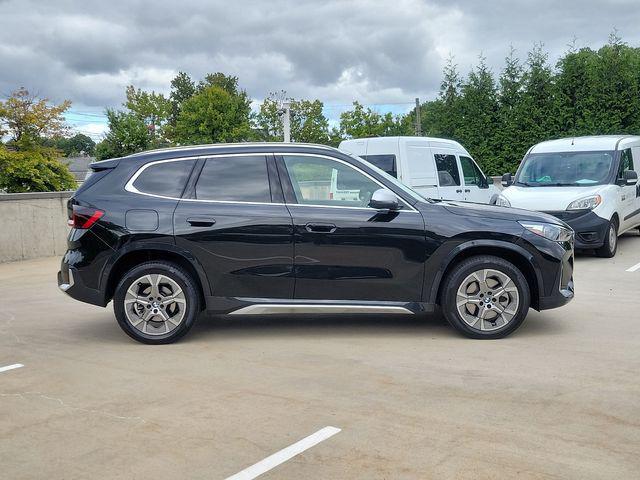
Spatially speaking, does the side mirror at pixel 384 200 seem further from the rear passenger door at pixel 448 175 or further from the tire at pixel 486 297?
the rear passenger door at pixel 448 175

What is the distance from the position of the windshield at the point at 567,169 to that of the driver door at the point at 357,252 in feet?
23.5

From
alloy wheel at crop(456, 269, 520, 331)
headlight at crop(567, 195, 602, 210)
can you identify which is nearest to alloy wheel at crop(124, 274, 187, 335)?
alloy wheel at crop(456, 269, 520, 331)

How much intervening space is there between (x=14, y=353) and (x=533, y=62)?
70.2 ft

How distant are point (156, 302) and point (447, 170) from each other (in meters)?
8.73

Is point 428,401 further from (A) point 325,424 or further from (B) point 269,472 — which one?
(B) point 269,472

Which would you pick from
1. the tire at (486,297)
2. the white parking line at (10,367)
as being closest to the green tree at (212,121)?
the tire at (486,297)

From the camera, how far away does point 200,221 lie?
6.37 m

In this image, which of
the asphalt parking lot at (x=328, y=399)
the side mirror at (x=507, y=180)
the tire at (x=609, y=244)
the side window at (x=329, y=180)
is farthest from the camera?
the side mirror at (x=507, y=180)

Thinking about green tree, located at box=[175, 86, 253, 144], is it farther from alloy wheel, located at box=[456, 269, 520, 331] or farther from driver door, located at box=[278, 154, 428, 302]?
alloy wheel, located at box=[456, 269, 520, 331]

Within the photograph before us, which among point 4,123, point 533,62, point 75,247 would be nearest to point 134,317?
point 75,247

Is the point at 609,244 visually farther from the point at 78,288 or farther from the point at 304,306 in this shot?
the point at 78,288

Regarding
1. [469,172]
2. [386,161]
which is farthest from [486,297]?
[469,172]

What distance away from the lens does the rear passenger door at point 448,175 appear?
1371cm

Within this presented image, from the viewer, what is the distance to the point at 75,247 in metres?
6.48
